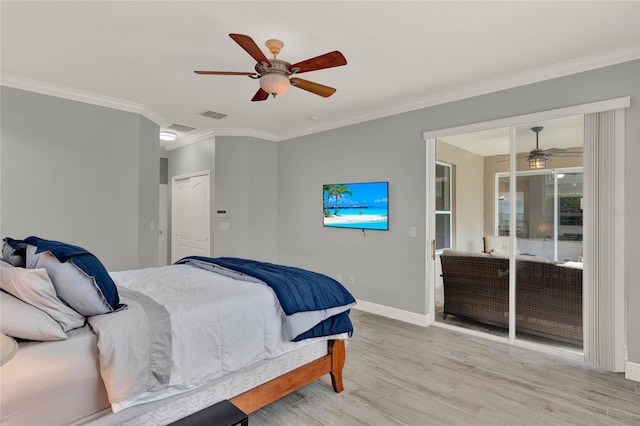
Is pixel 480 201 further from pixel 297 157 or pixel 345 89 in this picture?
pixel 297 157

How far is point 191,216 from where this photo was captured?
605 centimetres

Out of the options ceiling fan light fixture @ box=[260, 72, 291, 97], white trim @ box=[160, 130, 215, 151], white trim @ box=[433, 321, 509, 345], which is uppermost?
white trim @ box=[160, 130, 215, 151]

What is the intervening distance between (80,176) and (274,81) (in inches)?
111

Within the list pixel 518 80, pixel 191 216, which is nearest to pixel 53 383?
pixel 518 80

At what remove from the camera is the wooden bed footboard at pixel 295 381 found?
2023mm

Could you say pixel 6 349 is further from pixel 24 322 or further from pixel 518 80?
pixel 518 80

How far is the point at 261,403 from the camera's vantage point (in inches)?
81.8

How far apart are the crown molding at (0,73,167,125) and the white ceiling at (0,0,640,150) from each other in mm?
11

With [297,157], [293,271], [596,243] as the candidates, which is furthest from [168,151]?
[596,243]

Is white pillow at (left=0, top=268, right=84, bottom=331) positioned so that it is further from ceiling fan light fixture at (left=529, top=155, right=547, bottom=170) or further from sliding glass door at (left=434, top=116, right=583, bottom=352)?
ceiling fan light fixture at (left=529, top=155, right=547, bottom=170)

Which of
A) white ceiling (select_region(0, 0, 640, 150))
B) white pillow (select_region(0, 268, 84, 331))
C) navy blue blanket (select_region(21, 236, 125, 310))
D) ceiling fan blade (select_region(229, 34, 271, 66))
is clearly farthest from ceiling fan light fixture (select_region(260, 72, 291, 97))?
white pillow (select_region(0, 268, 84, 331))

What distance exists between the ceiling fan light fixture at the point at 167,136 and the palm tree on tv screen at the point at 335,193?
9.40ft

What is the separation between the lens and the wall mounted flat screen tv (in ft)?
14.5

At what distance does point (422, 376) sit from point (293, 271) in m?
1.38
